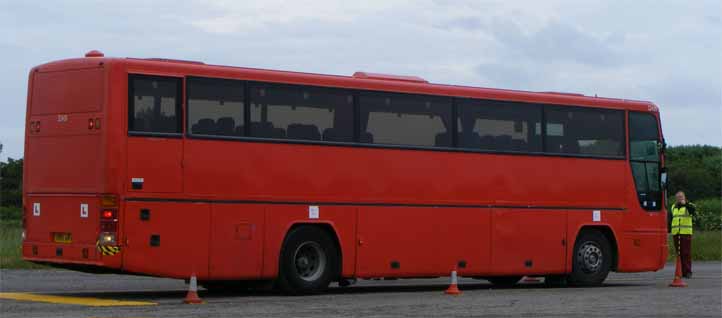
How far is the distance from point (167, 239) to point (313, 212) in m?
2.76

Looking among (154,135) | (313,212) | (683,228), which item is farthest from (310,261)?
(683,228)

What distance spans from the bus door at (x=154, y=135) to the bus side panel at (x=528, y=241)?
681 cm

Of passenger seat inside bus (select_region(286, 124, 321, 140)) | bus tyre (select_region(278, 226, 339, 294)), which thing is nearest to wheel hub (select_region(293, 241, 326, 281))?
bus tyre (select_region(278, 226, 339, 294))

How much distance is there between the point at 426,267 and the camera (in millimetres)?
23031

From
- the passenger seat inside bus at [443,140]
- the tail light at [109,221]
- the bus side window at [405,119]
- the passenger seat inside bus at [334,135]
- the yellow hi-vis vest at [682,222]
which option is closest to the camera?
the tail light at [109,221]

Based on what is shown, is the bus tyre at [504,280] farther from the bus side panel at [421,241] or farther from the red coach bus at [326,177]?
the bus side panel at [421,241]

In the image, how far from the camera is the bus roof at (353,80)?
1952cm

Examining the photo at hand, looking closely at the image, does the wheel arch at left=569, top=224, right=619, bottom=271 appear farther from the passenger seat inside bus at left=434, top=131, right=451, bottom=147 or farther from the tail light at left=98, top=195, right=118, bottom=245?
the tail light at left=98, top=195, right=118, bottom=245

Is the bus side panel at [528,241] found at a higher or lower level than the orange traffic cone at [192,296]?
higher

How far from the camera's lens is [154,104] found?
19.4 m

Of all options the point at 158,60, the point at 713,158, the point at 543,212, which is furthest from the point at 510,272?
the point at 713,158

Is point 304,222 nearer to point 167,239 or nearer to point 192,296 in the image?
point 167,239

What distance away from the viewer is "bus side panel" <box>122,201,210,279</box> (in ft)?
62.7

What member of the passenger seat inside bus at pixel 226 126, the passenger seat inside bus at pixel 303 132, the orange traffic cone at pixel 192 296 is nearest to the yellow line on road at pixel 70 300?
the orange traffic cone at pixel 192 296
